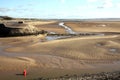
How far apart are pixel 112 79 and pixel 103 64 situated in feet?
15.6

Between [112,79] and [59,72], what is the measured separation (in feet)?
12.1

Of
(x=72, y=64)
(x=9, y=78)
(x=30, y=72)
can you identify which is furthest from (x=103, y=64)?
(x=9, y=78)

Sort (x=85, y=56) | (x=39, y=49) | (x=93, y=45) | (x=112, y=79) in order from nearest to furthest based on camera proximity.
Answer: (x=112, y=79)
(x=85, y=56)
(x=39, y=49)
(x=93, y=45)

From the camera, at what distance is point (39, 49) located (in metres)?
22.0

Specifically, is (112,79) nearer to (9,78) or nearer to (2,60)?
(9,78)

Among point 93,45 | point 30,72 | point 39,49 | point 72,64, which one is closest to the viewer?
point 30,72

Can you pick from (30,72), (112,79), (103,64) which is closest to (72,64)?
(103,64)

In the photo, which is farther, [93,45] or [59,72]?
[93,45]

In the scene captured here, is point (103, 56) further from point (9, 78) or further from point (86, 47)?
point (9, 78)

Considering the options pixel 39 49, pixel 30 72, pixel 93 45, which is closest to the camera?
pixel 30 72

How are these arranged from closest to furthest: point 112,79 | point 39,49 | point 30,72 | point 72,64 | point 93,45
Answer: point 112,79 < point 30,72 < point 72,64 < point 39,49 < point 93,45

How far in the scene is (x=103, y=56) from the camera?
19.0m

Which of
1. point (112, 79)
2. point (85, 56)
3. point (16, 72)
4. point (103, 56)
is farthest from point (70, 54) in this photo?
point (112, 79)

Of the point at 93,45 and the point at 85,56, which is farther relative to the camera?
the point at 93,45
